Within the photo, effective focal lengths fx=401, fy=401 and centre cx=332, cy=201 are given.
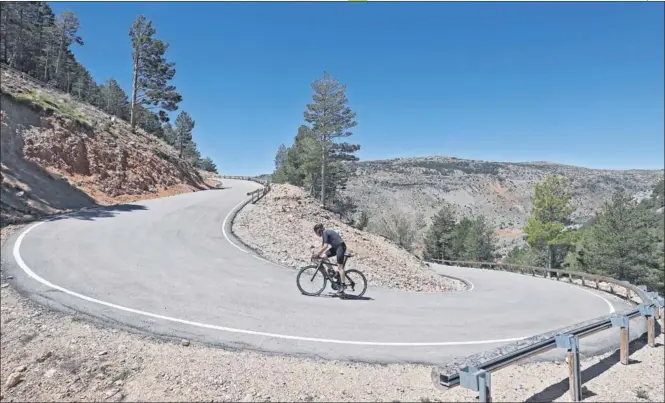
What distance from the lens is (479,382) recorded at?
3.86m

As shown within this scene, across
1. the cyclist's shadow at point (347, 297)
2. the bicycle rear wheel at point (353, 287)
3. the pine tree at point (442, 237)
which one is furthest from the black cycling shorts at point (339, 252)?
the pine tree at point (442, 237)

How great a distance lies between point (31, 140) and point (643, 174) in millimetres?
170993

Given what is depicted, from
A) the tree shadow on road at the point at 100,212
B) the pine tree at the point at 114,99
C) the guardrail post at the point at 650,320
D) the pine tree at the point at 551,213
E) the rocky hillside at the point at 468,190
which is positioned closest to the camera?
the guardrail post at the point at 650,320

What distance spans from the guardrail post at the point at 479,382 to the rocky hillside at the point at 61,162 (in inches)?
655

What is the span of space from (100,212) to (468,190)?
590 feet

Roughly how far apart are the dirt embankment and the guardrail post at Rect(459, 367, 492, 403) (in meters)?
8.28

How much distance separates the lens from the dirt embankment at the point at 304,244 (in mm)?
13828

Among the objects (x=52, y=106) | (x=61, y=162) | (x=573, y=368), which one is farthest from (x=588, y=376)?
(x=52, y=106)

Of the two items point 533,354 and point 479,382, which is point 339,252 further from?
point 479,382

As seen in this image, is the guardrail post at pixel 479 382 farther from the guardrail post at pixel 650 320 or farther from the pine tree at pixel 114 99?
the pine tree at pixel 114 99

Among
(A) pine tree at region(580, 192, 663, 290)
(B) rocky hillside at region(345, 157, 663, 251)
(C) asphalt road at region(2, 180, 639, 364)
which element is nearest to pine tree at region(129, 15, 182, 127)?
(C) asphalt road at region(2, 180, 639, 364)

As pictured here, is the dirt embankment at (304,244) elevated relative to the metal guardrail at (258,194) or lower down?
lower down

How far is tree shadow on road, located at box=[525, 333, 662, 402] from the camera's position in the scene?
16.8 feet

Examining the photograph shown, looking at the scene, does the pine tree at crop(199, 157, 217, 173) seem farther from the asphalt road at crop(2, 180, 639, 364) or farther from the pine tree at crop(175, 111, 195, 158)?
the asphalt road at crop(2, 180, 639, 364)
